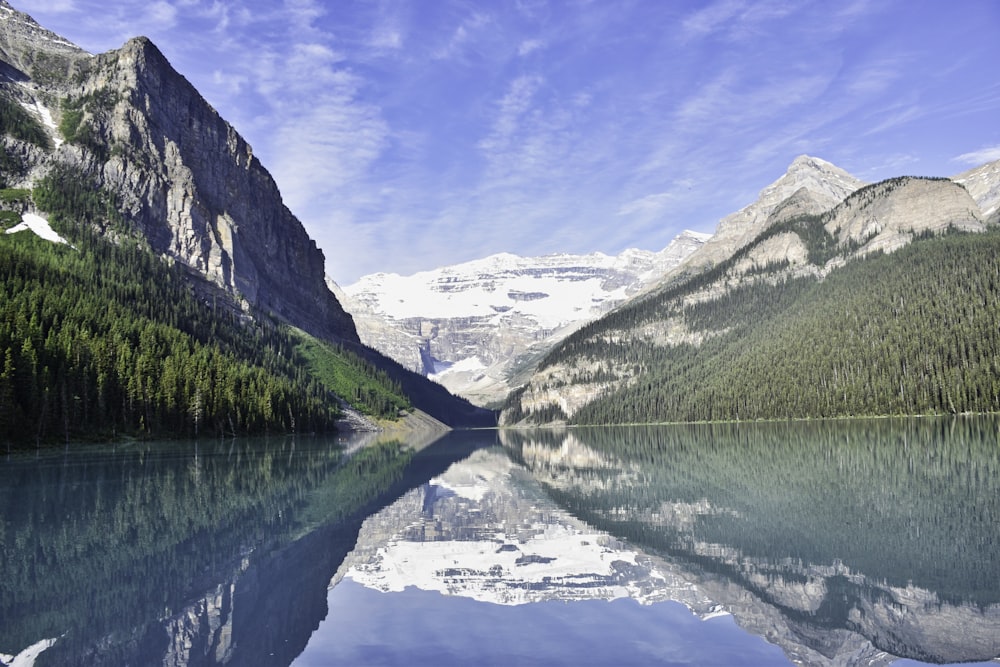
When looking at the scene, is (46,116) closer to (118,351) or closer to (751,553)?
(118,351)

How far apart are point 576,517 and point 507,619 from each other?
15.2 meters

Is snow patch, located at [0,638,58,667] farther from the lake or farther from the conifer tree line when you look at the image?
the conifer tree line

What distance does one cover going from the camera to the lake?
13.4m

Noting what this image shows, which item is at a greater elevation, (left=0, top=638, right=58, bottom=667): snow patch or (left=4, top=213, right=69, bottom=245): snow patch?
(left=4, top=213, right=69, bottom=245): snow patch

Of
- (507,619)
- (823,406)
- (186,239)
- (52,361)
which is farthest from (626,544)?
(186,239)

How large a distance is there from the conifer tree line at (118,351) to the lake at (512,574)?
44.0m

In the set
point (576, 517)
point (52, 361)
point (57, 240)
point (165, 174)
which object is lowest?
point (576, 517)

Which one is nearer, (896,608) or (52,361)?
(896,608)

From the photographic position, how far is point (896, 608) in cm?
1503

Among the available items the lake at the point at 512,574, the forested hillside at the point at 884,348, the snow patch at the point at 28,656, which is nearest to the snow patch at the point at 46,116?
the lake at the point at 512,574

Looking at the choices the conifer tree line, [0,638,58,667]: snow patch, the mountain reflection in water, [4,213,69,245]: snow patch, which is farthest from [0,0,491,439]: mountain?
[0,638,58,667]: snow patch

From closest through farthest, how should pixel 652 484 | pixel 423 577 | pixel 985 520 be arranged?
1. pixel 423 577
2. pixel 985 520
3. pixel 652 484

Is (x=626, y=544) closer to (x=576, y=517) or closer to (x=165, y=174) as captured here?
(x=576, y=517)

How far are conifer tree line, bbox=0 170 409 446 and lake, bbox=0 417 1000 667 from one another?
44027mm
